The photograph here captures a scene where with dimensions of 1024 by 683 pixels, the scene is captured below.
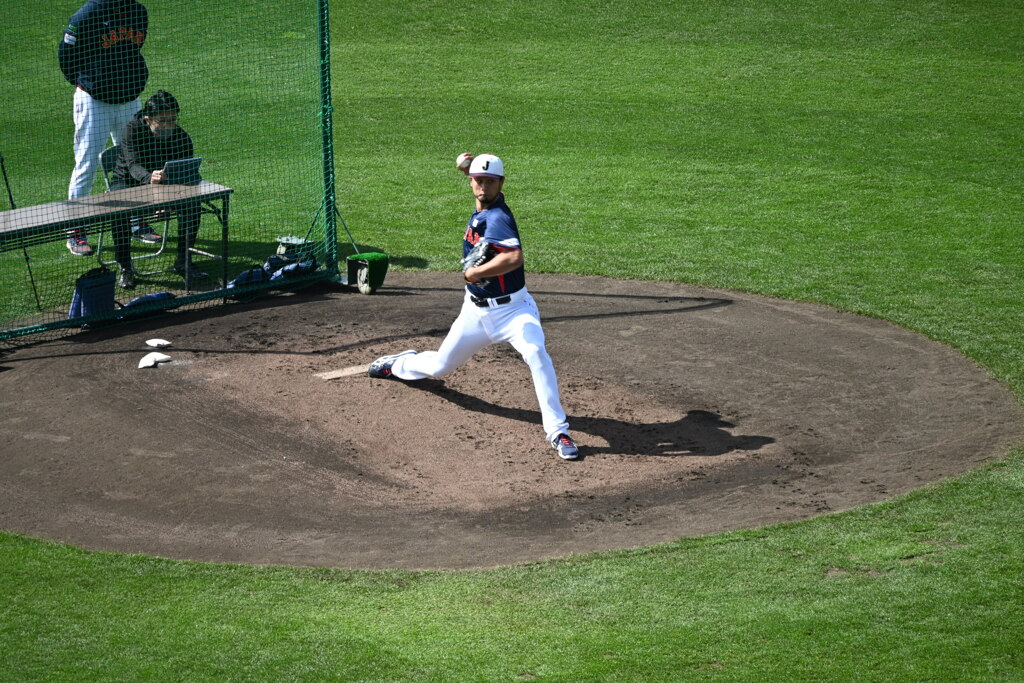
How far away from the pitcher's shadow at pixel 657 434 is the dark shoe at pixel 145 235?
544cm

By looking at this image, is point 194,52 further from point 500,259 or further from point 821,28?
point 500,259

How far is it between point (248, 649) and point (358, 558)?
1133 mm

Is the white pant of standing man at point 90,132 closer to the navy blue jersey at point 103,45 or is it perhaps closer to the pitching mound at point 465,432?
the navy blue jersey at point 103,45

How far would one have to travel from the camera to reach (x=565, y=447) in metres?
7.53

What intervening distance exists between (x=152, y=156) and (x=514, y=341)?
17.9ft

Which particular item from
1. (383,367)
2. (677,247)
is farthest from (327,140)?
(677,247)

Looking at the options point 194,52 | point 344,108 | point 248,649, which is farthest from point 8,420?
point 194,52

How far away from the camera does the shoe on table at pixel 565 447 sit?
296 inches

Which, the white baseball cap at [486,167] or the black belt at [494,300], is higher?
the white baseball cap at [486,167]

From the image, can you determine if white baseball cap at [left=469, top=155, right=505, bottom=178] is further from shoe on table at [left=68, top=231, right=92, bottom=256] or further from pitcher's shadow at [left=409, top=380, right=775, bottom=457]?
shoe on table at [left=68, top=231, right=92, bottom=256]

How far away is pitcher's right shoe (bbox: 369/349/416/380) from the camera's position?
8.70 metres

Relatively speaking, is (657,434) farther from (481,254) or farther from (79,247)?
(79,247)

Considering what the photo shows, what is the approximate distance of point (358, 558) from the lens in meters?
6.26

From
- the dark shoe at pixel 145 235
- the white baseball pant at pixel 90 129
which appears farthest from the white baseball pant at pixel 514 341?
the dark shoe at pixel 145 235
